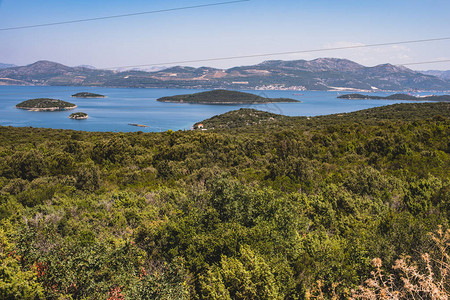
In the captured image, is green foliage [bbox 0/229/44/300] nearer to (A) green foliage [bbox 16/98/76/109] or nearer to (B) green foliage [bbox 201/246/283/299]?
(B) green foliage [bbox 201/246/283/299]

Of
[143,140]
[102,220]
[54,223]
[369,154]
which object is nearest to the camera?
[54,223]

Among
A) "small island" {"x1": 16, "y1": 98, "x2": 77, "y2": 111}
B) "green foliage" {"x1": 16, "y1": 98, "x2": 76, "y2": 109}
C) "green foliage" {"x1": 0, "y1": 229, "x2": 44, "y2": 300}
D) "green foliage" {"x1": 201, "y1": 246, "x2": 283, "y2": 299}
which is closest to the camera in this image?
"green foliage" {"x1": 0, "y1": 229, "x2": 44, "y2": 300}

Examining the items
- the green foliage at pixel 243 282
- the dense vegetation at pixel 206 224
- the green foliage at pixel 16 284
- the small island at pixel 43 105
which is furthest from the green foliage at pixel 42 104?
the green foliage at pixel 243 282

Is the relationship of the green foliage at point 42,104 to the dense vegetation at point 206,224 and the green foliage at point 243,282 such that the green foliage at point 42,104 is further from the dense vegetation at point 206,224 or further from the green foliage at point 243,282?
the green foliage at point 243,282

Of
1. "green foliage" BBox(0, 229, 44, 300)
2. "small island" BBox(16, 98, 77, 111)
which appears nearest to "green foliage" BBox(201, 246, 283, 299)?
"green foliage" BBox(0, 229, 44, 300)

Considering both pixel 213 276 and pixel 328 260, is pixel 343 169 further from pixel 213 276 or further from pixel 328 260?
pixel 213 276

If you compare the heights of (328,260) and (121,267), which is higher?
(121,267)

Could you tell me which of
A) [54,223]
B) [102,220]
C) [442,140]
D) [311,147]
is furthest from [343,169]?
[54,223]

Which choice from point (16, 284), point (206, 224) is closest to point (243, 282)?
point (206, 224)

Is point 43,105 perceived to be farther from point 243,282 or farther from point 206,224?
point 243,282
